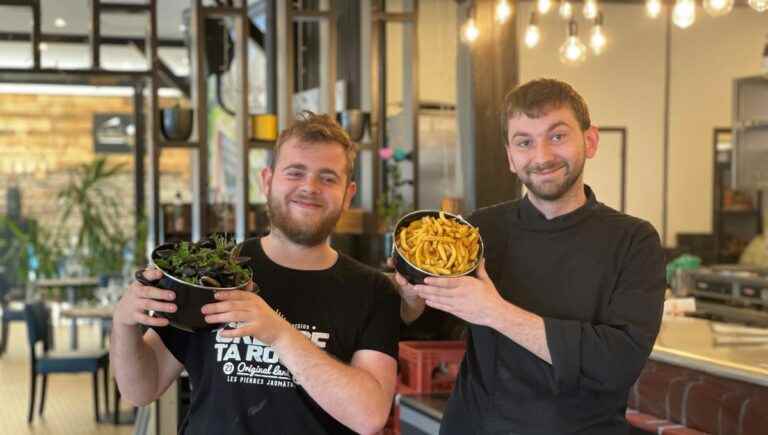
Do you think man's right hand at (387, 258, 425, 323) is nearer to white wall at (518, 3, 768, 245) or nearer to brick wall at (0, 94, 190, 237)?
white wall at (518, 3, 768, 245)

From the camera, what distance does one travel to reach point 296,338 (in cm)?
169

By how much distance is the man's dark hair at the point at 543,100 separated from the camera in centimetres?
193

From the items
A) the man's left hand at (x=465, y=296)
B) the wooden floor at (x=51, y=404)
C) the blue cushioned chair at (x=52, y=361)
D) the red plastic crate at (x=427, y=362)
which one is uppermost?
the man's left hand at (x=465, y=296)

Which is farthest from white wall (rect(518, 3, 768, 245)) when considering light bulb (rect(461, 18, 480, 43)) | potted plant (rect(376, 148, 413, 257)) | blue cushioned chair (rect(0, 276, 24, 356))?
blue cushioned chair (rect(0, 276, 24, 356))

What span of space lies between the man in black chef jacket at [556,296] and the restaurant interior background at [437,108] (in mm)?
3550

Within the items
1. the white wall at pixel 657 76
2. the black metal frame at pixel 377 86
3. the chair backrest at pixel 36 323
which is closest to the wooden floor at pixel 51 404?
the chair backrest at pixel 36 323

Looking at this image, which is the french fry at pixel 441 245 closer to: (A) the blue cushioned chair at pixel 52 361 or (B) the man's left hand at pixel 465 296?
(B) the man's left hand at pixel 465 296

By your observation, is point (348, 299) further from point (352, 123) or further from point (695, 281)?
point (695, 281)

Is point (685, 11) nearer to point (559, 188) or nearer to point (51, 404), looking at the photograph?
point (559, 188)

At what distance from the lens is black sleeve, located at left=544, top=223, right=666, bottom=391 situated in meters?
1.83

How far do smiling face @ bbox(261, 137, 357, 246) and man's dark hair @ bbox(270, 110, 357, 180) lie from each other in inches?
0.4

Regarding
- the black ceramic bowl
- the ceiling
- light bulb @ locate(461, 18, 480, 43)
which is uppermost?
the ceiling

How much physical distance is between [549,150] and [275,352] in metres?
0.67

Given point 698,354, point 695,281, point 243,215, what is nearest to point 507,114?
point 698,354
